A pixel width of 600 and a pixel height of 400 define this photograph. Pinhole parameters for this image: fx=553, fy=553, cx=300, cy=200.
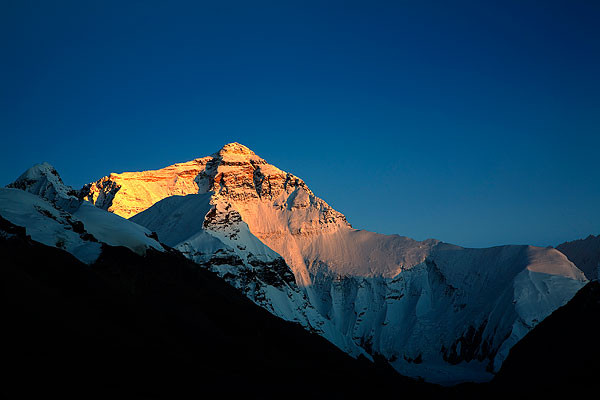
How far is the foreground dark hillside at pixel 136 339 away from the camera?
94.5 ft

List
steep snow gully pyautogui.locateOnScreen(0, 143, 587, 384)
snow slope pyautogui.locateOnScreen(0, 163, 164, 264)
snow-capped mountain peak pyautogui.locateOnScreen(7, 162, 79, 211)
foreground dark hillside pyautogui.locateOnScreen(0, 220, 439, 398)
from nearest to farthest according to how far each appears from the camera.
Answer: foreground dark hillside pyautogui.locateOnScreen(0, 220, 439, 398) < snow slope pyautogui.locateOnScreen(0, 163, 164, 264) < snow-capped mountain peak pyautogui.locateOnScreen(7, 162, 79, 211) < steep snow gully pyautogui.locateOnScreen(0, 143, 587, 384)

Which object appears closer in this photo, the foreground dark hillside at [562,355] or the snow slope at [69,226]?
the foreground dark hillside at [562,355]

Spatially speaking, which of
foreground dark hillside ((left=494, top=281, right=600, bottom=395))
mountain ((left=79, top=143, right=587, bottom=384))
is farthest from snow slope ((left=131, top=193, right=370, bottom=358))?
foreground dark hillside ((left=494, top=281, right=600, bottom=395))

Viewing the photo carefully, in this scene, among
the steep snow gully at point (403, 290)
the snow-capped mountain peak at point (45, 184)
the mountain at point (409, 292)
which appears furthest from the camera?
the mountain at point (409, 292)

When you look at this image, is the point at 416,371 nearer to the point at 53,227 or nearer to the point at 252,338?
the point at 252,338

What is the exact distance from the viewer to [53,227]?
59406 mm

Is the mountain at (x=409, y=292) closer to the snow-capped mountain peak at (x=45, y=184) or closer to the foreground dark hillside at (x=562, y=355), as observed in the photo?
the snow-capped mountain peak at (x=45, y=184)

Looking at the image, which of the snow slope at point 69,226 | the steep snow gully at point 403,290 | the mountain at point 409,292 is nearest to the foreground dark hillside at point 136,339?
the snow slope at point 69,226

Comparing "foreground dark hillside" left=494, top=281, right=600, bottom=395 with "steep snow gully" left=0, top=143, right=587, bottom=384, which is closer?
"foreground dark hillside" left=494, top=281, right=600, bottom=395

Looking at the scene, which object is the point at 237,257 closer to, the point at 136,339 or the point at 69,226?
the point at 69,226

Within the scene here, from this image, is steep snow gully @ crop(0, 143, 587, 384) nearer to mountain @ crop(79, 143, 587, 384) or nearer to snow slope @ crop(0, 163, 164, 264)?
mountain @ crop(79, 143, 587, 384)

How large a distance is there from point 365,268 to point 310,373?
14368 centimetres

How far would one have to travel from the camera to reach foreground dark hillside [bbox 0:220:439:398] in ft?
94.5

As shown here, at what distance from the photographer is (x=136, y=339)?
37.7 metres
